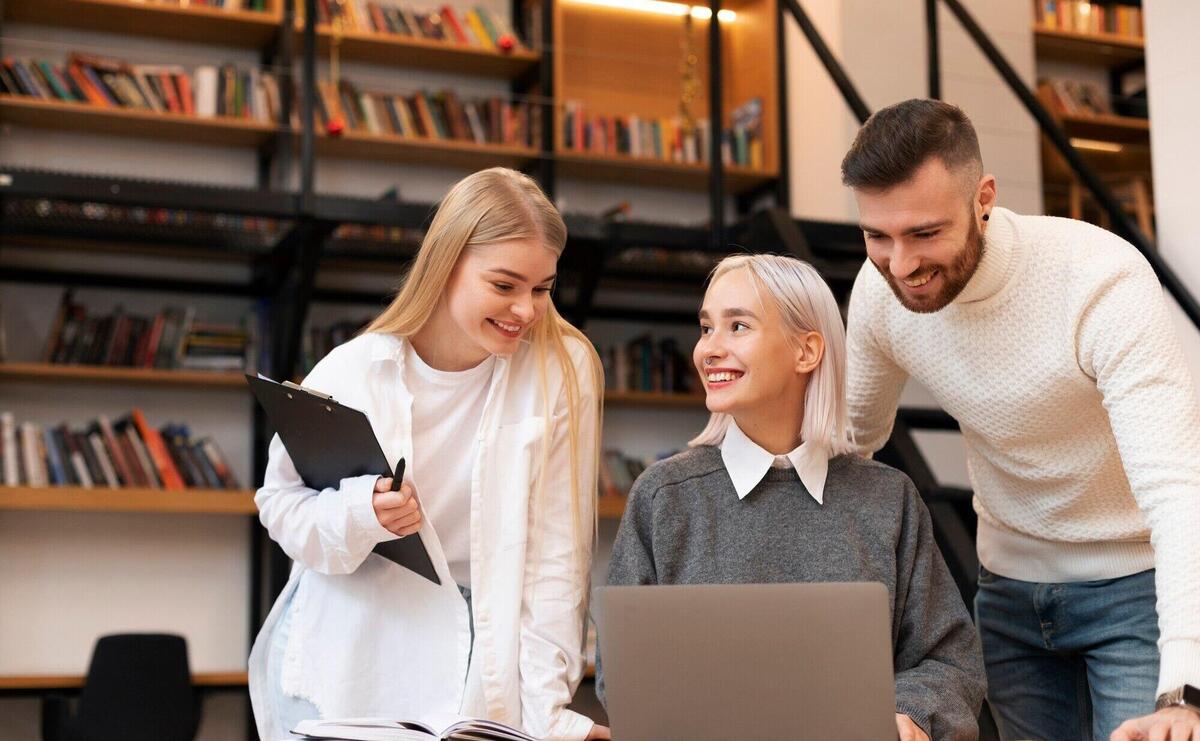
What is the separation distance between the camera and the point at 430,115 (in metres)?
5.14

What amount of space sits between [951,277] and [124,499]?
11.3 ft

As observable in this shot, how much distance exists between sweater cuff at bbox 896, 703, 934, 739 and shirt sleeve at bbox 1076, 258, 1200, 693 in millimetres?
259

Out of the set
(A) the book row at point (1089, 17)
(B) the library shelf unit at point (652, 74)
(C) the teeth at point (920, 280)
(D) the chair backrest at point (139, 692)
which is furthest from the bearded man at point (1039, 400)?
(A) the book row at point (1089, 17)

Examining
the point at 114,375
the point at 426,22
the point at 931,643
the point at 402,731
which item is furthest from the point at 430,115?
the point at 402,731

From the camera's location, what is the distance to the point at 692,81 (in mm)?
5070

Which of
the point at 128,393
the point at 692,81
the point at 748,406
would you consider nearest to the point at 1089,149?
the point at 692,81

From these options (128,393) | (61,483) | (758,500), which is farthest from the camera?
(128,393)

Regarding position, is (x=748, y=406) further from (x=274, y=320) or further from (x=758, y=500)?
(x=274, y=320)

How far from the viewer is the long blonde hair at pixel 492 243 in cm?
191

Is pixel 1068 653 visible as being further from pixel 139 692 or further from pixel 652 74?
pixel 652 74

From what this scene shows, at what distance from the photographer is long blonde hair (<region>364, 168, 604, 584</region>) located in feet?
6.26

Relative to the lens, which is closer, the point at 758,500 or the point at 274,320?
the point at 758,500

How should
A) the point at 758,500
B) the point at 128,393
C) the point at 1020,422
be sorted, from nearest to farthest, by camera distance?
the point at 758,500 → the point at 1020,422 → the point at 128,393

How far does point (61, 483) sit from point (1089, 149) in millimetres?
4407
